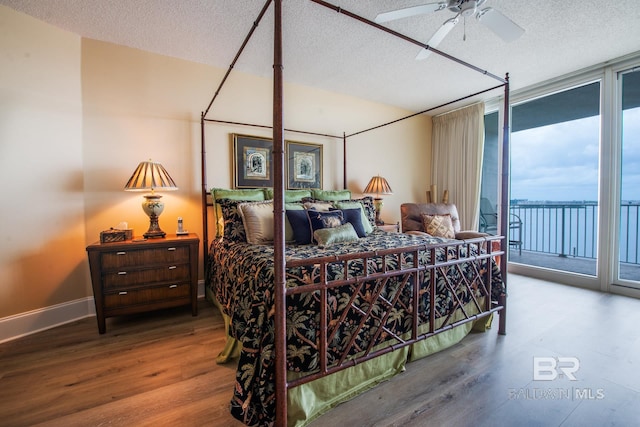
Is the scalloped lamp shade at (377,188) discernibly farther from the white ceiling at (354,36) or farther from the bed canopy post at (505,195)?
the bed canopy post at (505,195)

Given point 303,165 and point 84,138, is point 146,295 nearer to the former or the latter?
point 84,138

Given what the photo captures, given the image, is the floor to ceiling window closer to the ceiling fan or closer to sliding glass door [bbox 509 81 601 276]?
sliding glass door [bbox 509 81 601 276]

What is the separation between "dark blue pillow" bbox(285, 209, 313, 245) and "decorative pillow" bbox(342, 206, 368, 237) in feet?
1.41

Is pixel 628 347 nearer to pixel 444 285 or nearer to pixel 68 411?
pixel 444 285

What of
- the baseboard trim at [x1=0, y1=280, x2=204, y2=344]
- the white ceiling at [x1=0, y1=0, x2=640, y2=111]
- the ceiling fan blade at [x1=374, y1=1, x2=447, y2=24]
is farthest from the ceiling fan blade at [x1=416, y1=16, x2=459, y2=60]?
the baseboard trim at [x1=0, y1=280, x2=204, y2=344]

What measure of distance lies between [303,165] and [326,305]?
2503 mm

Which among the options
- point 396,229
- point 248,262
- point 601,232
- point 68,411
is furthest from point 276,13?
point 601,232

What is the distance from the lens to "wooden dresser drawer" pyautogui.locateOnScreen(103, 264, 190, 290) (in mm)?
2146

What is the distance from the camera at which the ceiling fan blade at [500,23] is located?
1625 millimetres

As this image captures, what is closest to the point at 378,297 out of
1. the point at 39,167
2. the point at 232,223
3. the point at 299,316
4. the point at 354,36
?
the point at 299,316

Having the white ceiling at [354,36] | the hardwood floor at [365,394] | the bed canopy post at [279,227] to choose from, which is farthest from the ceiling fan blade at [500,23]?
the hardwood floor at [365,394]

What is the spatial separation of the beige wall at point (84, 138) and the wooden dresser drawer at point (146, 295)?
60 cm

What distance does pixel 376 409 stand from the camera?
1.34 meters

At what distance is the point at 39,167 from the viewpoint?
222 centimetres
